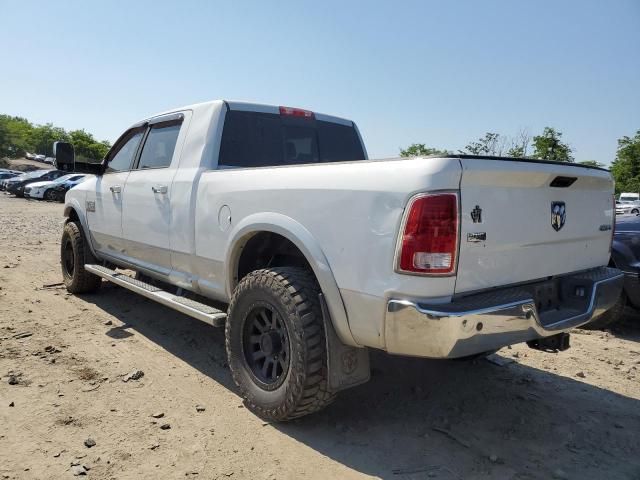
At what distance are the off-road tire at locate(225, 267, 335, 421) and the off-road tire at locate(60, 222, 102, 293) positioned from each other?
346cm

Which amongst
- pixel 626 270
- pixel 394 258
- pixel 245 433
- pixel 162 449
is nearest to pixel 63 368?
pixel 162 449

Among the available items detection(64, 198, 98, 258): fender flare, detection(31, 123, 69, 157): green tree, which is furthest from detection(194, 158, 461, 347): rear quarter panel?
detection(31, 123, 69, 157): green tree

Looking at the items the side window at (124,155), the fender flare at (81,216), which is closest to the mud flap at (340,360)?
the side window at (124,155)

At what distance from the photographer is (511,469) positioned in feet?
8.32

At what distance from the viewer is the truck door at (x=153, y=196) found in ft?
13.3

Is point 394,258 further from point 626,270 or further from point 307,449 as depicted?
point 626,270

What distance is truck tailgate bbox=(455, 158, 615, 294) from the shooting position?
2342 mm

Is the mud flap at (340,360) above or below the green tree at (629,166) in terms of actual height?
below

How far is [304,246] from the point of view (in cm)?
274

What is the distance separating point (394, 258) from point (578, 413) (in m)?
1.95

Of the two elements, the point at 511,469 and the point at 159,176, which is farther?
the point at 159,176

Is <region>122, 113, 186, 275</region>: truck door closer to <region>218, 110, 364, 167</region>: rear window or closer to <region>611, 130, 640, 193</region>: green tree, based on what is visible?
<region>218, 110, 364, 167</region>: rear window

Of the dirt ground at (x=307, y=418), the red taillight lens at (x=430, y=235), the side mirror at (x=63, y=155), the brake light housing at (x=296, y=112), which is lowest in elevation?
the dirt ground at (x=307, y=418)

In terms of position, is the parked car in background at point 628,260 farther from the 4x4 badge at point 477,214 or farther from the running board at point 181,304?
the running board at point 181,304
